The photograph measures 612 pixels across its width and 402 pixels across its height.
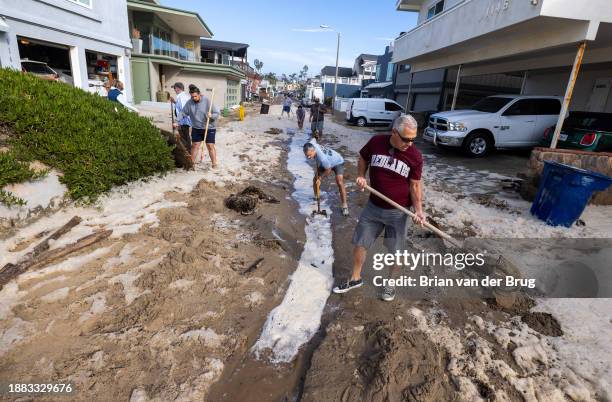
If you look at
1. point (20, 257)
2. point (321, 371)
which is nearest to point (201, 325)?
point (321, 371)

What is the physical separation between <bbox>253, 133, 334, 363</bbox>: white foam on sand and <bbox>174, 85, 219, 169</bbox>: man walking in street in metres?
3.23

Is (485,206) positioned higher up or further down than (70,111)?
further down

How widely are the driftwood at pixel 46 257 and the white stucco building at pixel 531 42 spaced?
910 centimetres

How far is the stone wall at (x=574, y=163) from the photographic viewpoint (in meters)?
6.24

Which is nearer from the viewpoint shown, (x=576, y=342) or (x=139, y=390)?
(x=139, y=390)

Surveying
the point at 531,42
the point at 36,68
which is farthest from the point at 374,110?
the point at 36,68

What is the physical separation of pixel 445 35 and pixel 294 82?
526ft

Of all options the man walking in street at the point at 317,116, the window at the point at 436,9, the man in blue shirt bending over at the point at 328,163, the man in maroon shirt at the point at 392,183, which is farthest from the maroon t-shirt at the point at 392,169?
the window at the point at 436,9

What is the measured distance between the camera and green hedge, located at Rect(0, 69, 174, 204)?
4.40 meters

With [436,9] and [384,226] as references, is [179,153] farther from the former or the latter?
[436,9]

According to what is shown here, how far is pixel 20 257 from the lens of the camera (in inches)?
141

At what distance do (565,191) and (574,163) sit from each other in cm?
178

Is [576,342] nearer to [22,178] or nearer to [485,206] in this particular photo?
[485,206]

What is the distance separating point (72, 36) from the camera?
36.3 ft
